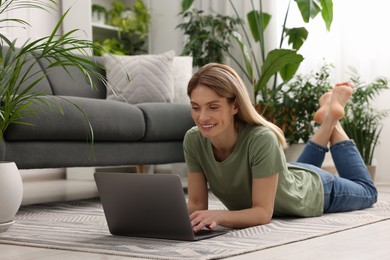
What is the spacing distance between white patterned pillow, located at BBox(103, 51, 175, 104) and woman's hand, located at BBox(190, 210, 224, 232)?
2078mm

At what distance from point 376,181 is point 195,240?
9.72 ft

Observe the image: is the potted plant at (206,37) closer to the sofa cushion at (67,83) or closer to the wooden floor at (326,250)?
the sofa cushion at (67,83)

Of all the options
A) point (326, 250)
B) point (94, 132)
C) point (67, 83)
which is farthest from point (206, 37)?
point (326, 250)

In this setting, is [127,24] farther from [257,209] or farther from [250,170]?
[257,209]

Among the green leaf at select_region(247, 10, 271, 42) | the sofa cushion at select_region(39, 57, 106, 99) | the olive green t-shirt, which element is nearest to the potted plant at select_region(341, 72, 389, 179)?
the green leaf at select_region(247, 10, 271, 42)

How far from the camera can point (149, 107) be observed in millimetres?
3672

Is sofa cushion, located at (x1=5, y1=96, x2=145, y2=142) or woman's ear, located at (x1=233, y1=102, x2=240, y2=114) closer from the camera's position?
woman's ear, located at (x1=233, y1=102, x2=240, y2=114)

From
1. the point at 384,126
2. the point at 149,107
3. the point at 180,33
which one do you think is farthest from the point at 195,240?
the point at 180,33

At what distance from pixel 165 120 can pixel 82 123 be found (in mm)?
671

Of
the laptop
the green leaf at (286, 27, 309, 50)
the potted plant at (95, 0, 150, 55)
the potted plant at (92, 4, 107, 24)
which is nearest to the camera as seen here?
the laptop

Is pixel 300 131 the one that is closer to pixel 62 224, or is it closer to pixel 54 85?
pixel 54 85

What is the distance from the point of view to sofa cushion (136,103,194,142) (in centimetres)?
362

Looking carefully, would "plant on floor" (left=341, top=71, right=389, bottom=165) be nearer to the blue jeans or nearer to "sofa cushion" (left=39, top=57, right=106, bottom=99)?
the blue jeans

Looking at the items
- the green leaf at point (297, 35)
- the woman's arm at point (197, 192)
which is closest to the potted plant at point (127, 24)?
the green leaf at point (297, 35)
